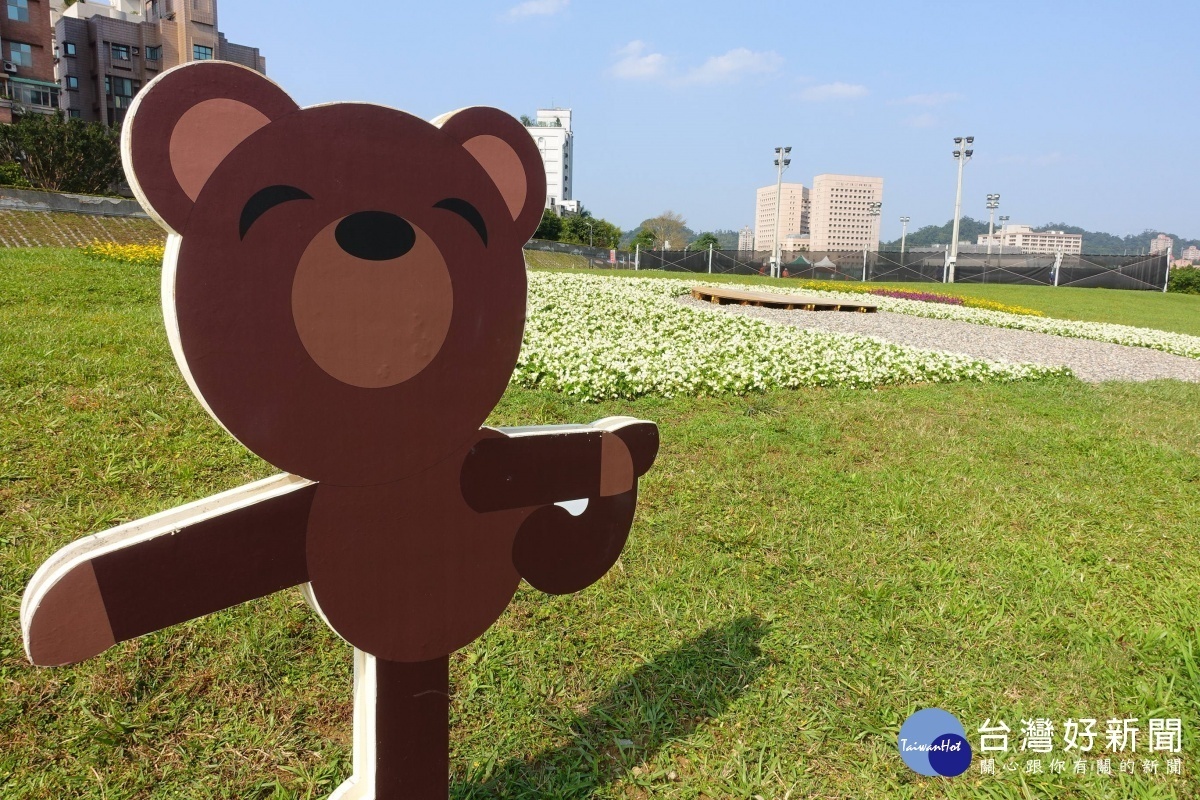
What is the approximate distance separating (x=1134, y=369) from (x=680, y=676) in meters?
9.48

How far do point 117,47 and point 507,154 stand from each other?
5759 centimetres

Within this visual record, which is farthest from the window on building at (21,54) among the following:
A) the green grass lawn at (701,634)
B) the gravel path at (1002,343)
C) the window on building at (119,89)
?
the green grass lawn at (701,634)

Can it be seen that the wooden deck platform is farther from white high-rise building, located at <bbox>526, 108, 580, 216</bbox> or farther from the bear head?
white high-rise building, located at <bbox>526, 108, 580, 216</bbox>

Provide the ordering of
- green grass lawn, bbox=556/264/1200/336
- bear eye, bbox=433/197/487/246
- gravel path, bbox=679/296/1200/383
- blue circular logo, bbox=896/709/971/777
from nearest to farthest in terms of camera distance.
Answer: bear eye, bbox=433/197/487/246
blue circular logo, bbox=896/709/971/777
gravel path, bbox=679/296/1200/383
green grass lawn, bbox=556/264/1200/336

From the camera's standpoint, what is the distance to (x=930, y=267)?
112 feet

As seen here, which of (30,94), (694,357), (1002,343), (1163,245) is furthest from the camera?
(1163,245)

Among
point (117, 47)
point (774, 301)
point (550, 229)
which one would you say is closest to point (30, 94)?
point (117, 47)

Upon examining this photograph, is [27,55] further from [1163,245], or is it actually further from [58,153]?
[1163,245]

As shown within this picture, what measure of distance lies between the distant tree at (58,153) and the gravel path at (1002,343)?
2131 centimetres

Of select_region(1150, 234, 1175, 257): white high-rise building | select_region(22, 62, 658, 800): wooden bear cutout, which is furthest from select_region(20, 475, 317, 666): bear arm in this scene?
select_region(1150, 234, 1175, 257): white high-rise building

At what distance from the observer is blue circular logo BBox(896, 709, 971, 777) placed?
2502 millimetres

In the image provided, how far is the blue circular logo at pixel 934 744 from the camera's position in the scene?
2.50 m

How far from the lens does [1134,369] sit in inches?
380

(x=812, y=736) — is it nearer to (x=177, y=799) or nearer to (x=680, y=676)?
(x=680, y=676)
